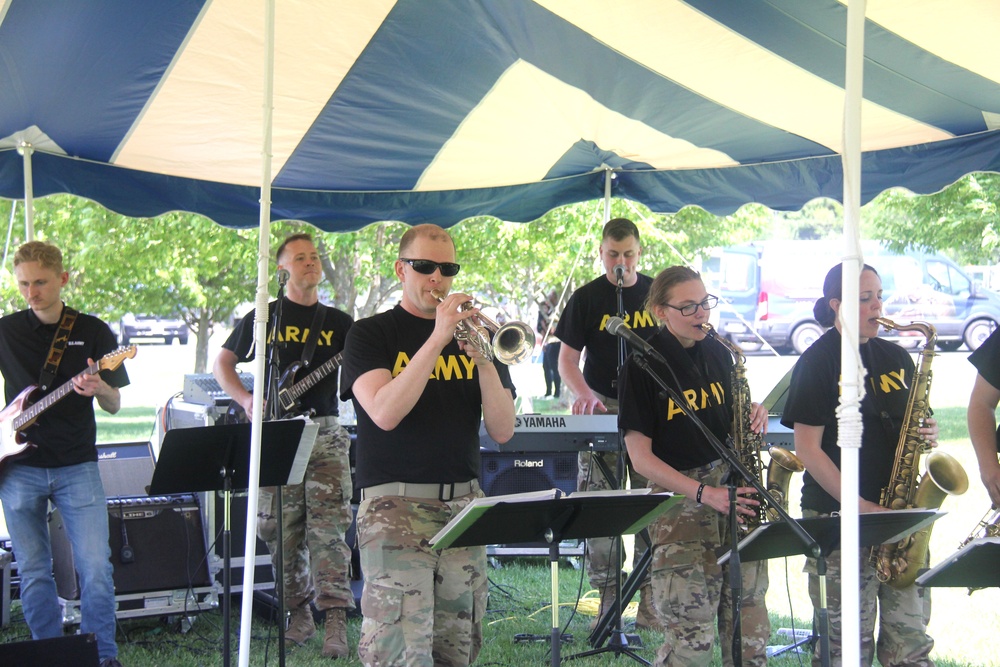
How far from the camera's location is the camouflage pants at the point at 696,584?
13.3 feet

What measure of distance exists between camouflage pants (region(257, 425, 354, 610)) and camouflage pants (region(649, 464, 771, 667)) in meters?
2.37

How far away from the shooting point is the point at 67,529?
509cm

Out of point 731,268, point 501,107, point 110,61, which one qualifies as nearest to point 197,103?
Answer: point 110,61

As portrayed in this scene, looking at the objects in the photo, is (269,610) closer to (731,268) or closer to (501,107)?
(501,107)

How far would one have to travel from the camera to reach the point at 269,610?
648 cm

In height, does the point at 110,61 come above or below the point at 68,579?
above

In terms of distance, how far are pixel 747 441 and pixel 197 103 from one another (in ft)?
12.2

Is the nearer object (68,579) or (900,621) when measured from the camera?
(900,621)

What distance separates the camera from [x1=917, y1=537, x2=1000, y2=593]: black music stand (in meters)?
2.84

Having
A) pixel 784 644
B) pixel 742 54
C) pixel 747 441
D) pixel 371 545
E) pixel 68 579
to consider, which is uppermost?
pixel 742 54

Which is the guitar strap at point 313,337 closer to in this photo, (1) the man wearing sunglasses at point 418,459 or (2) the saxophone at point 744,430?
(1) the man wearing sunglasses at point 418,459

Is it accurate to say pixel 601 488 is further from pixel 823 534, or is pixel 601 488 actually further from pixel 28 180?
pixel 28 180

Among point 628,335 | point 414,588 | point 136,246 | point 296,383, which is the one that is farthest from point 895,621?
point 136,246

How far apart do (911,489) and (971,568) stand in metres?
1.50
